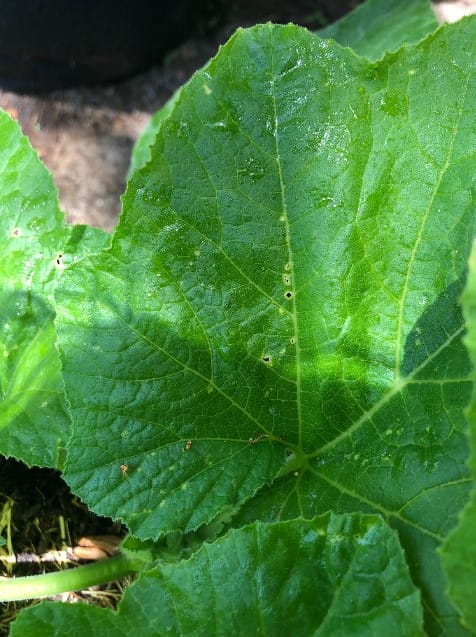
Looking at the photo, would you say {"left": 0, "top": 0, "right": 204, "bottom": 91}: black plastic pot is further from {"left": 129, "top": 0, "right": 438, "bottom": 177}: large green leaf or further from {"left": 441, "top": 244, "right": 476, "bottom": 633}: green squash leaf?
{"left": 441, "top": 244, "right": 476, "bottom": 633}: green squash leaf

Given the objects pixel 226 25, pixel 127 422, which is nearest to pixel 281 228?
pixel 127 422

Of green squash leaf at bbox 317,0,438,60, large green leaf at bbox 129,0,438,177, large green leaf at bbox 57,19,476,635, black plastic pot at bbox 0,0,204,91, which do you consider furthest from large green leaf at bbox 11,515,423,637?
black plastic pot at bbox 0,0,204,91

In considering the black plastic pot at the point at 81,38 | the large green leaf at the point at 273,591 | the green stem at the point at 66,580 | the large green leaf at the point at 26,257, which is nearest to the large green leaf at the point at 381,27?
the large green leaf at the point at 26,257

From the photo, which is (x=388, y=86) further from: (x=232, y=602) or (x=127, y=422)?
(x=232, y=602)

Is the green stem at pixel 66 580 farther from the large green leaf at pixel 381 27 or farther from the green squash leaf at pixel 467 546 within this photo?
the large green leaf at pixel 381 27

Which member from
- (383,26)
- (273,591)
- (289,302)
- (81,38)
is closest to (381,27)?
(383,26)

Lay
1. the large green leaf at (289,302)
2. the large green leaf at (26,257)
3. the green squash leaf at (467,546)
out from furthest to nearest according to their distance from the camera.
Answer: the large green leaf at (26,257) → the large green leaf at (289,302) → the green squash leaf at (467,546)
